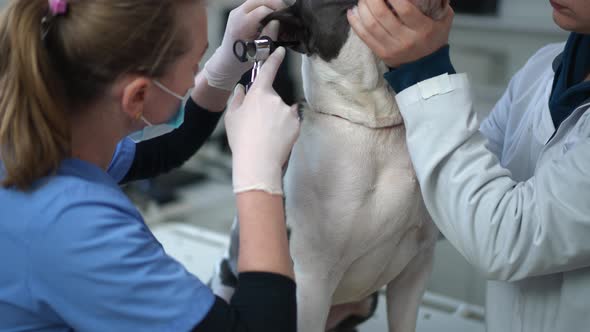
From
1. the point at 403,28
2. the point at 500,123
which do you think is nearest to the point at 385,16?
the point at 403,28

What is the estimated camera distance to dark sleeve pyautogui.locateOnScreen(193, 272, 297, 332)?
756mm

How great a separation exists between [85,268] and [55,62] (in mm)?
254

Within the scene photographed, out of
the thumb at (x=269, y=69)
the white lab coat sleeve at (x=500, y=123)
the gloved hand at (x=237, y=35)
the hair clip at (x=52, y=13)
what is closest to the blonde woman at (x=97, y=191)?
the hair clip at (x=52, y=13)

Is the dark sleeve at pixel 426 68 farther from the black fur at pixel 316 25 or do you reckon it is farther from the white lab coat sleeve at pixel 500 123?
the white lab coat sleeve at pixel 500 123

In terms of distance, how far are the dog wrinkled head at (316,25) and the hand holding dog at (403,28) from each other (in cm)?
7

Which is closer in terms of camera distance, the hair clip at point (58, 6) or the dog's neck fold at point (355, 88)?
the hair clip at point (58, 6)

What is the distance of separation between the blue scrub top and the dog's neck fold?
0.39m

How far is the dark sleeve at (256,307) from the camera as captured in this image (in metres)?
0.76

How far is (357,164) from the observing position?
975 millimetres

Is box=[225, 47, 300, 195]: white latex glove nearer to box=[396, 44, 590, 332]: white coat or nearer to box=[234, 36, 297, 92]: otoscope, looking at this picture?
box=[234, 36, 297, 92]: otoscope

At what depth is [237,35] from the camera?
1.09 meters

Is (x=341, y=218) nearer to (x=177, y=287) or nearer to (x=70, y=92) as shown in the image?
(x=177, y=287)

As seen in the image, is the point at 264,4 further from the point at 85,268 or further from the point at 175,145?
the point at 85,268

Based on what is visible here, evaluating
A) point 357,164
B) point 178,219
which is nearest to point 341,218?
point 357,164
